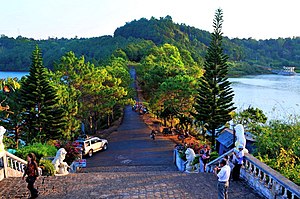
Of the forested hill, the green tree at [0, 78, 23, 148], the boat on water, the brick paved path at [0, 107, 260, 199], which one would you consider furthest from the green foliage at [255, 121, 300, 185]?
the boat on water

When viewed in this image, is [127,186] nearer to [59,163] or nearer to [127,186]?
[127,186]

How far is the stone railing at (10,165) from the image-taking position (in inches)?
349

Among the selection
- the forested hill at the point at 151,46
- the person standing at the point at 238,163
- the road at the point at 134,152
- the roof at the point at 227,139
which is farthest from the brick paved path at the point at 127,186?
the forested hill at the point at 151,46

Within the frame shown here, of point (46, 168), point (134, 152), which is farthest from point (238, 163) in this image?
point (134, 152)

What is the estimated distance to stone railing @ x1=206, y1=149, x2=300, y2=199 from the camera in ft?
21.2

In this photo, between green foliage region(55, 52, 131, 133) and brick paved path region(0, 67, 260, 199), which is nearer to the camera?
brick paved path region(0, 67, 260, 199)

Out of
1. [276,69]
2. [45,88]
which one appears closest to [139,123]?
[45,88]

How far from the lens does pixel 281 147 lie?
10.9 metres

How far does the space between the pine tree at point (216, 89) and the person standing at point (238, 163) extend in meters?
10.8

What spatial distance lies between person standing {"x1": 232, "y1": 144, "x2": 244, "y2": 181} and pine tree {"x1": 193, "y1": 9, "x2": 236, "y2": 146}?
10.8m

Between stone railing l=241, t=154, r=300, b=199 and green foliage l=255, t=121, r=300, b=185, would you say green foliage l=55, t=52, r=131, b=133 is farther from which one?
stone railing l=241, t=154, r=300, b=199

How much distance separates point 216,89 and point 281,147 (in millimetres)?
8679

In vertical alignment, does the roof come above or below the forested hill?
below

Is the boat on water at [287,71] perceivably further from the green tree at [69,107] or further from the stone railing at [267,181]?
the stone railing at [267,181]
